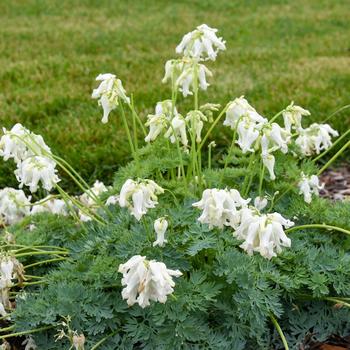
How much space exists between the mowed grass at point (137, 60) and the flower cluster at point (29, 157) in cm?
202

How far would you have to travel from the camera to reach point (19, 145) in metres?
3.02

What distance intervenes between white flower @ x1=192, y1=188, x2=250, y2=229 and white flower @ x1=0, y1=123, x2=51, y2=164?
0.81 meters

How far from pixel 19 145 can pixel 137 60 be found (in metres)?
5.15

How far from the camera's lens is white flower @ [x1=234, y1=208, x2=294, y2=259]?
7.98ft

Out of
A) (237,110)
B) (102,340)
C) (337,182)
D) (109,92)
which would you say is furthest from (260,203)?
(337,182)

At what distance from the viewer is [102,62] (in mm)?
7906

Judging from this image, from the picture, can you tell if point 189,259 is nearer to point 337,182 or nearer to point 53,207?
point 53,207

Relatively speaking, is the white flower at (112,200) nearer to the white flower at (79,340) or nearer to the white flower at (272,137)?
the white flower at (272,137)

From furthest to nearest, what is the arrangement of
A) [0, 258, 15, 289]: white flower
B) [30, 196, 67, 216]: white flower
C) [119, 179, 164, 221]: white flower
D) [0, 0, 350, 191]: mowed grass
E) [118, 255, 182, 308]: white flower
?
[0, 0, 350, 191]: mowed grass
[30, 196, 67, 216]: white flower
[0, 258, 15, 289]: white flower
[119, 179, 164, 221]: white flower
[118, 255, 182, 308]: white flower

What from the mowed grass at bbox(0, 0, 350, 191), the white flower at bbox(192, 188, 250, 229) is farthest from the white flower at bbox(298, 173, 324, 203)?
the mowed grass at bbox(0, 0, 350, 191)

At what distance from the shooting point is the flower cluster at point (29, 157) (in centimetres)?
289

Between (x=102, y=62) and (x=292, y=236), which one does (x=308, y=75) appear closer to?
(x=102, y=62)

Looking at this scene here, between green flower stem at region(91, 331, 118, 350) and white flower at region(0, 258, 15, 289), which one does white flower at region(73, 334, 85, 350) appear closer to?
green flower stem at region(91, 331, 118, 350)

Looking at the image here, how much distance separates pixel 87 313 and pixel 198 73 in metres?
1.15
